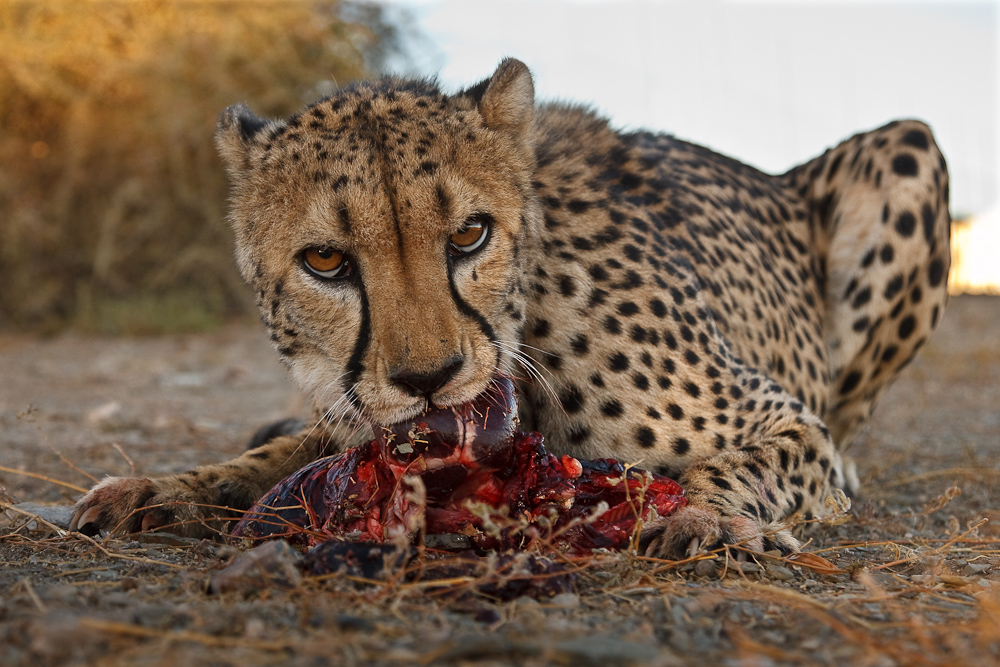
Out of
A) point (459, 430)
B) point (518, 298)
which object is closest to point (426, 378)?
point (459, 430)

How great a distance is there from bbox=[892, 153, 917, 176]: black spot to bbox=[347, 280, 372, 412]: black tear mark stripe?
8.44ft

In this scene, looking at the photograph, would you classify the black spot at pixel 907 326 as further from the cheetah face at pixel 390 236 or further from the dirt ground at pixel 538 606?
the cheetah face at pixel 390 236

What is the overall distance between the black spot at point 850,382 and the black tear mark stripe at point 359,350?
2.33 meters

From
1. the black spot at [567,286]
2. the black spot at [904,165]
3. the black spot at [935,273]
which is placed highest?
the black spot at [904,165]

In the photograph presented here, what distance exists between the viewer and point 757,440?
256cm

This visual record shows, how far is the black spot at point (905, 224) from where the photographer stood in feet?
11.7

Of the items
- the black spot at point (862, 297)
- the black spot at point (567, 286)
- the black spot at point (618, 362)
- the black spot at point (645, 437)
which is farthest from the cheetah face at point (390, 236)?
the black spot at point (862, 297)

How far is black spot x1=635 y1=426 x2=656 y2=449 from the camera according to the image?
2389mm

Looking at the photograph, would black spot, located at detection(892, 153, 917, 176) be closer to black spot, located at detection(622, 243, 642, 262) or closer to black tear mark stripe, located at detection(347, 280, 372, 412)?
black spot, located at detection(622, 243, 642, 262)

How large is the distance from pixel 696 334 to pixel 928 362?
4.79 metres

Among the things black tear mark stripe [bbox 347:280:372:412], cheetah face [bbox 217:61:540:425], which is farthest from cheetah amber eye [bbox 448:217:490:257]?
black tear mark stripe [bbox 347:280:372:412]

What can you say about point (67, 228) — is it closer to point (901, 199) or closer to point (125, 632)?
point (901, 199)

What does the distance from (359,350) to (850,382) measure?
2367 mm

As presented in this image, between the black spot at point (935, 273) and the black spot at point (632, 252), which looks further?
the black spot at point (935, 273)
